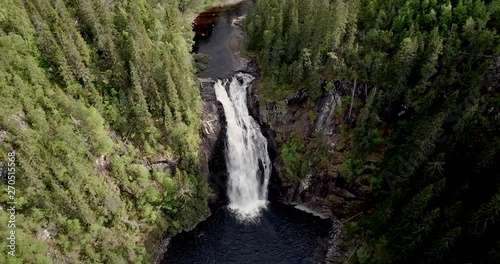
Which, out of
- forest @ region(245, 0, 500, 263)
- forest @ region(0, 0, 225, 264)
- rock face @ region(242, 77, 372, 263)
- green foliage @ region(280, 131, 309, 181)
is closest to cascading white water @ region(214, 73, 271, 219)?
rock face @ region(242, 77, 372, 263)

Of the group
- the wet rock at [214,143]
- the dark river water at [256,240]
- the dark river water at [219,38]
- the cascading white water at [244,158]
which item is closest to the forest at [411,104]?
the cascading white water at [244,158]

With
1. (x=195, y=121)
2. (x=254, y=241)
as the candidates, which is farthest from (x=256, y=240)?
(x=195, y=121)

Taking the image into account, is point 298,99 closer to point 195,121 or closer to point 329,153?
point 329,153

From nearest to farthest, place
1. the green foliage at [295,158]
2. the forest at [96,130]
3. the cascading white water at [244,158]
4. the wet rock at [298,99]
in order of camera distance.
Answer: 1. the forest at [96,130]
2. the green foliage at [295,158]
3. the cascading white water at [244,158]
4. the wet rock at [298,99]

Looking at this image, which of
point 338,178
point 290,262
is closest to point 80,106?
point 290,262

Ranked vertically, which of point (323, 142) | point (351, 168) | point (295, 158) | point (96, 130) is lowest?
point (295, 158)

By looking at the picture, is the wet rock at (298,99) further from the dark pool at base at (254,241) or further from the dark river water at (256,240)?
the dark pool at base at (254,241)

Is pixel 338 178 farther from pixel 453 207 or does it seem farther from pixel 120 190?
Answer: pixel 120 190
